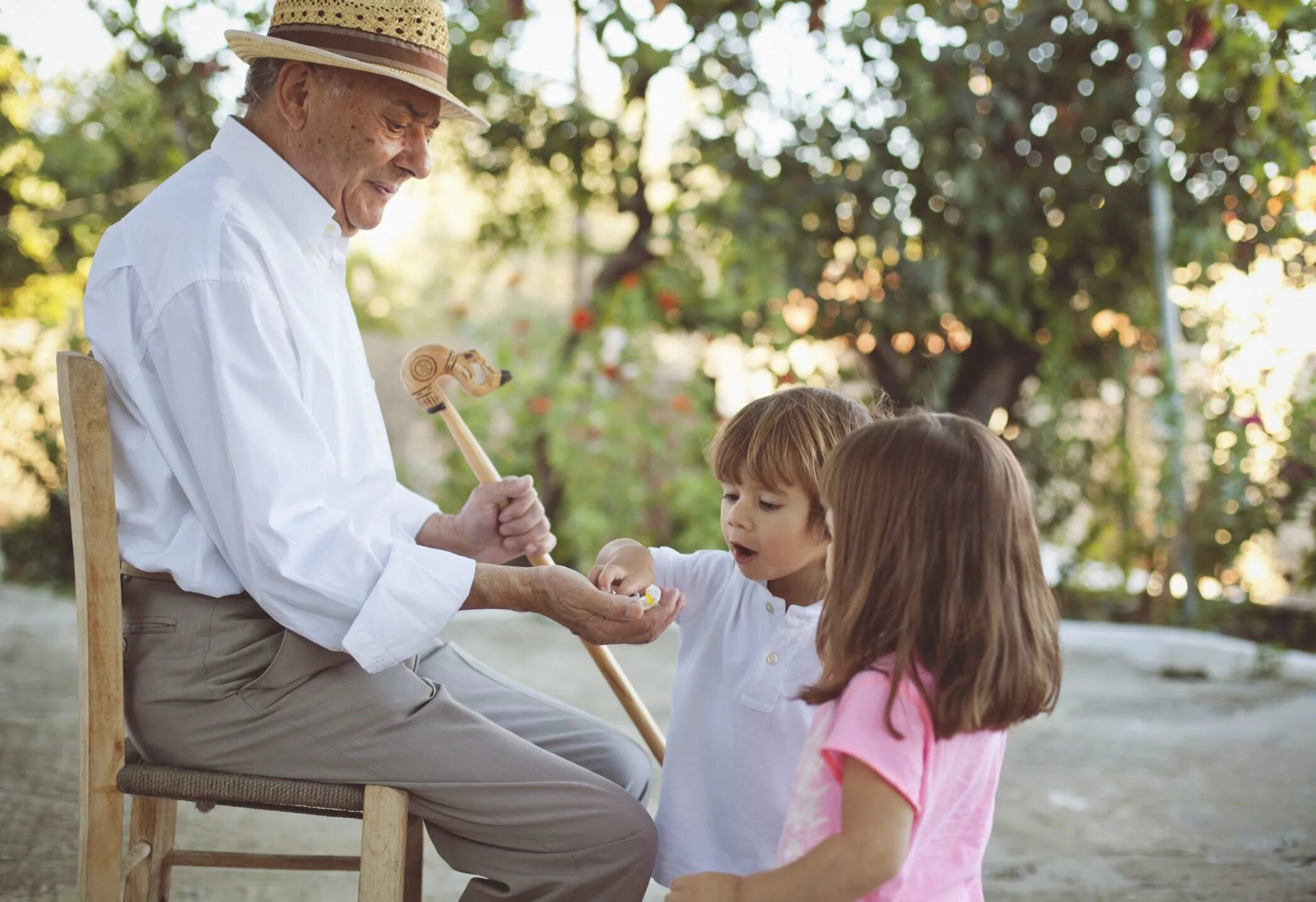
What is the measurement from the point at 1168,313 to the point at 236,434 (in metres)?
4.67

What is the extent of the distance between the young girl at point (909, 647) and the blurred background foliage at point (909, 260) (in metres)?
3.23

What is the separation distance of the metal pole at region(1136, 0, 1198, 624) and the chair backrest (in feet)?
15.1

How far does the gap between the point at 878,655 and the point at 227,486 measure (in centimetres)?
85

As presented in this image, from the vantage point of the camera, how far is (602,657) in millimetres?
2033

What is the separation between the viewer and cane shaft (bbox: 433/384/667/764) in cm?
201

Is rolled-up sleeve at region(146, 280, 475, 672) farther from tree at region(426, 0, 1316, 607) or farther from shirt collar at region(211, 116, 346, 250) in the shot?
tree at region(426, 0, 1316, 607)

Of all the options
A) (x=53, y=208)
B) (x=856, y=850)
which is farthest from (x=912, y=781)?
(x=53, y=208)

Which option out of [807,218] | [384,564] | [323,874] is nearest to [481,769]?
[384,564]

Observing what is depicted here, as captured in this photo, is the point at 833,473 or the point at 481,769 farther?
the point at 481,769

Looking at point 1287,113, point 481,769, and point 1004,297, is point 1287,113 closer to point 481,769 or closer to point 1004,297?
point 1004,297

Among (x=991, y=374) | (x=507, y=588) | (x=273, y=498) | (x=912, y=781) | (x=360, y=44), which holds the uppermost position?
(x=360, y=44)

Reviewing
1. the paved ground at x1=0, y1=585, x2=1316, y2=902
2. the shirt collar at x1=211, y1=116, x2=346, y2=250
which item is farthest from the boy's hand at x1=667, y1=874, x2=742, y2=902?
the paved ground at x1=0, y1=585, x2=1316, y2=902

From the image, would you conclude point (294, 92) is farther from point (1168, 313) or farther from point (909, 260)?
point (1168, 313)

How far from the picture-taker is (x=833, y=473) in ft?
4.62
